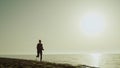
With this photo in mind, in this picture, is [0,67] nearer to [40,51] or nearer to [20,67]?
[20,67]

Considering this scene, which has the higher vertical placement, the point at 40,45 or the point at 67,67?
the point at 40,45

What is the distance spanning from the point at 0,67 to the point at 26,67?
191 centimetres

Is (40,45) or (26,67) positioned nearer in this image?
(26,67)

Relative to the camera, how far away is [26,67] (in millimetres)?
18547

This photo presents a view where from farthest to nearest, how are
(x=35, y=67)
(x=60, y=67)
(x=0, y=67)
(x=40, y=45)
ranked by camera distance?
(x=40, y=45), (x=60, y=67), (x=35, y=67), (x=0, y=67)

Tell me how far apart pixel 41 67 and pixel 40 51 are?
11.9m

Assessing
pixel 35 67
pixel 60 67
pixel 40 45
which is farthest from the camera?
pixel 40 45

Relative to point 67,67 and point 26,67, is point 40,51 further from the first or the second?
point 26,67

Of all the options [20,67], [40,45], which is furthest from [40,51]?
[20,67]

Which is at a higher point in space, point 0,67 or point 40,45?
point 40,45

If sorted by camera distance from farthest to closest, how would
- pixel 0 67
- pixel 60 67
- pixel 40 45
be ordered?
1. pixel 40 45
2. pixel 60 67
3. pixel 0 67

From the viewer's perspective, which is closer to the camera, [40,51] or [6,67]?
[6,67]

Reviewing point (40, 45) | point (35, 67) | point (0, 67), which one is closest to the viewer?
point (0, 67)

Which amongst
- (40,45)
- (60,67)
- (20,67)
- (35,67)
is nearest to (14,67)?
(20,67)
